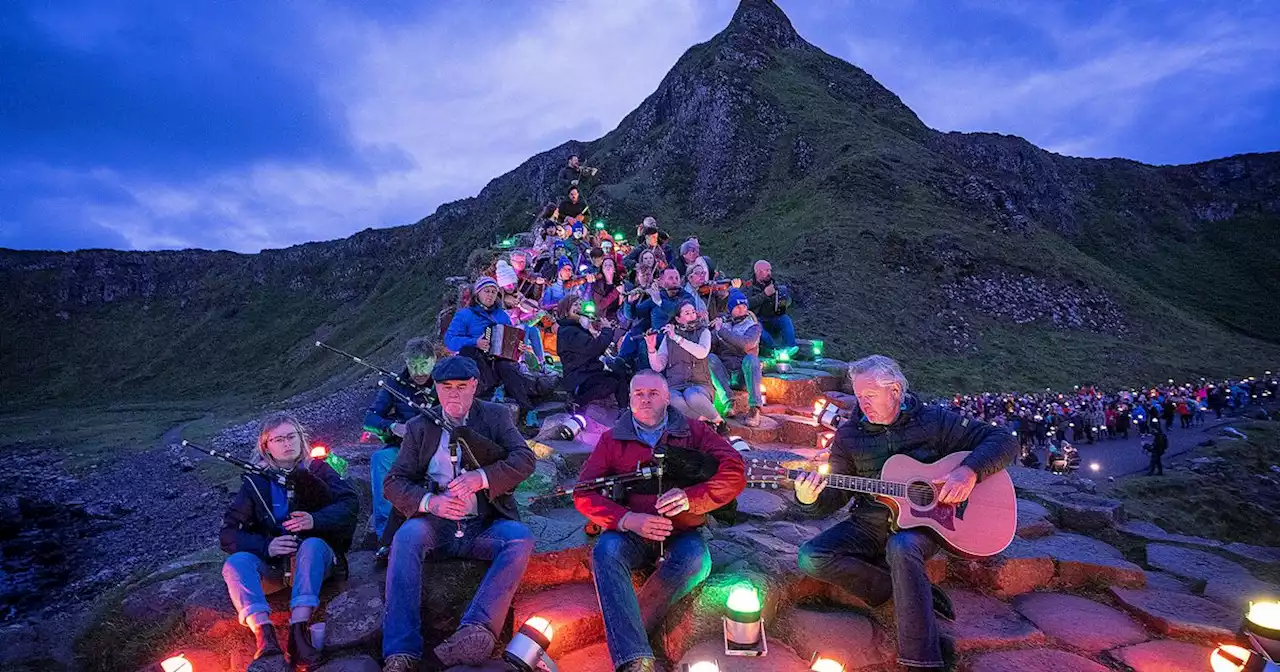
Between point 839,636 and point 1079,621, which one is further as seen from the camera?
point 1079,621

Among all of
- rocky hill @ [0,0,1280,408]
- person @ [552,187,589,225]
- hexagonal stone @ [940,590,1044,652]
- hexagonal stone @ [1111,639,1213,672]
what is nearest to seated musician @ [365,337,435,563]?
hexagonal stone @ [940,590,1044,652]

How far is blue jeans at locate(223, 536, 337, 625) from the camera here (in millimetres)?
3686

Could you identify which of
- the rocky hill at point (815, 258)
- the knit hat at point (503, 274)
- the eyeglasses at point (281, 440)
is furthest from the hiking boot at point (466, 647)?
the rocky hill at point (815, 258)

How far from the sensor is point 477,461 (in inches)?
161

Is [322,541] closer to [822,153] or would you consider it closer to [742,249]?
[742,249]

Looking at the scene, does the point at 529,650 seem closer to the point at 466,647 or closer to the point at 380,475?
the point at 466,647

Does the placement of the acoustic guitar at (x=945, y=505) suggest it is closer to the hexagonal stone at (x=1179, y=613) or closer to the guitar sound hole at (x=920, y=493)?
the guitar sound hole at (x=920, y=493)

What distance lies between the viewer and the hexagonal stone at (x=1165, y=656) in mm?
3529

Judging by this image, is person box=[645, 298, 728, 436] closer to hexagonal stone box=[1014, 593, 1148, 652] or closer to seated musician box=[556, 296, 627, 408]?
seated musician box=[556, 296, 627, 408]

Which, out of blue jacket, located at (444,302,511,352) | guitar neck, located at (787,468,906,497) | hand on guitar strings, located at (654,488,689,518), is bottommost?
hand on guitar strings, located at (654,488,689,518)

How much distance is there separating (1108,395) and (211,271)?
9644cm

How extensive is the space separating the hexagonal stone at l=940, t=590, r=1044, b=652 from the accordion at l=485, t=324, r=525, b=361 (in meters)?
6.16

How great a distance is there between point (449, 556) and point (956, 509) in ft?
11.7

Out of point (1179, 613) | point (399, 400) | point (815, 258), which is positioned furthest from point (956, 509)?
point (815, 258)
